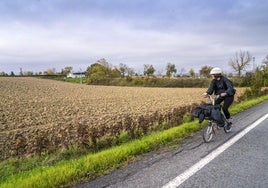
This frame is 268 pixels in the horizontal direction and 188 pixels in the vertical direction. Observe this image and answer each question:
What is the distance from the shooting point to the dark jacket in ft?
26.0

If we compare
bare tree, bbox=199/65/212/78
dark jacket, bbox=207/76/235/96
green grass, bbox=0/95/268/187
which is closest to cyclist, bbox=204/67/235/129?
dark jacket, bbox=207/76/235/96

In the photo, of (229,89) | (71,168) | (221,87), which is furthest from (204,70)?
(71,168)

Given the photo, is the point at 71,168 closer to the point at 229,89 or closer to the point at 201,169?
the point at 201,169

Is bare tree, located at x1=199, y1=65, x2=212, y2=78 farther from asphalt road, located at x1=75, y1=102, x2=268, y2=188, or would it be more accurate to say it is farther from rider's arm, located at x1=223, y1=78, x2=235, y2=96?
asphalt road, located at x1=75, y1=102, x2=268, y2=188

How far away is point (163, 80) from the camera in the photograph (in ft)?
266

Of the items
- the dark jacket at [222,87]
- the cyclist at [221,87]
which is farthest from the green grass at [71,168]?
the dark jacket at [222,87]

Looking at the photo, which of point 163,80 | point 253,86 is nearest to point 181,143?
point 253,86

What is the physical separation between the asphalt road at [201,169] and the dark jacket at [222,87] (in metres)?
1.50

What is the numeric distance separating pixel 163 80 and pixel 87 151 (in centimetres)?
7496

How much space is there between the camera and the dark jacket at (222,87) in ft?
26.0

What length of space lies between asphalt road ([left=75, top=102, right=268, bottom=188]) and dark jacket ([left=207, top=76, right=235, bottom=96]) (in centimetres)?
150

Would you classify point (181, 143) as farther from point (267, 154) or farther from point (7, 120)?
point (7, 120)

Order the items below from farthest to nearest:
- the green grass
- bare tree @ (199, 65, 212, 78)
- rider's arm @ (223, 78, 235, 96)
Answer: bare tree @ (199, 65, 212, 78) < rider's arm @ (223, 78, 235, 96) < the green grass

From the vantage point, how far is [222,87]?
324 inches
